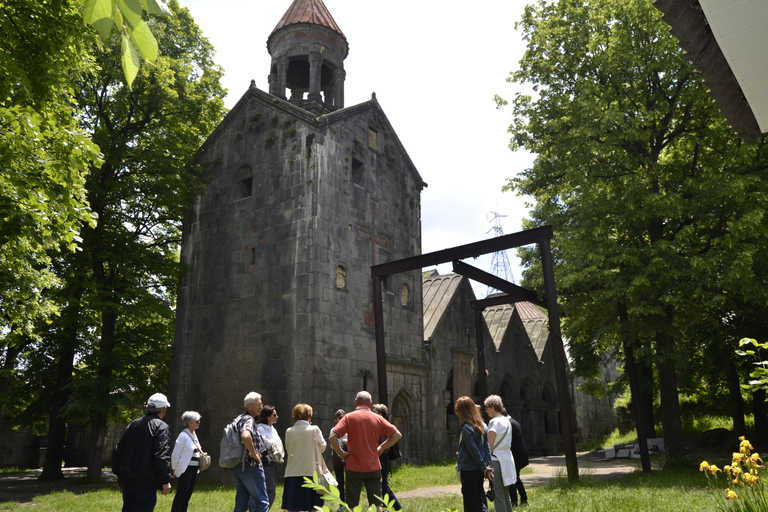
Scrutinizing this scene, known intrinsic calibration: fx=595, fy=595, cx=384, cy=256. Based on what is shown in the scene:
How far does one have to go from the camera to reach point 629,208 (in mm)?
14469

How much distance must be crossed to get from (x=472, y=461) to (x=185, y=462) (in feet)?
12.3

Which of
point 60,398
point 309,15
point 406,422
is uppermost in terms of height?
point 309,15

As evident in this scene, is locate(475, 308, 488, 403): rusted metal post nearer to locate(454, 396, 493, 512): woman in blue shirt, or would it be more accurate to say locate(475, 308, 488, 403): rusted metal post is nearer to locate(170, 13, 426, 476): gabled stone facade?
locate(170, 13, 426, 476): gabled stone facade

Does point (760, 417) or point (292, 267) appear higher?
point (292, 267)

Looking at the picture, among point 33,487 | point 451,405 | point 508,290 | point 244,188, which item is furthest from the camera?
point 451,405

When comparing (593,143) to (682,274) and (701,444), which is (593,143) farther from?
(701,444)

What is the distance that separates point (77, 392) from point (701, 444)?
20666 millimetres

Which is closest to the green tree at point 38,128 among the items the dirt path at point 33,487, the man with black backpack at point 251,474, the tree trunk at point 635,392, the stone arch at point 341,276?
the man with black backpack at point 251,474

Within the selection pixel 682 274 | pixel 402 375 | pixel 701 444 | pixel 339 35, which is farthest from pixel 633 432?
pixel 339 35

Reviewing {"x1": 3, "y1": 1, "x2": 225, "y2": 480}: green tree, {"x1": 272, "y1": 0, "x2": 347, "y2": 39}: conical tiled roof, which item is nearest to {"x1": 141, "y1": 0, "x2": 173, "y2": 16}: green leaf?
{"x1": 3, "y1": 1, "x2": 225, "y2": 480}: green tree

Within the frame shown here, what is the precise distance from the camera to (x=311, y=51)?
2088cm

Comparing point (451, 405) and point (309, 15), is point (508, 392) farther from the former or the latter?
point (309, 15)

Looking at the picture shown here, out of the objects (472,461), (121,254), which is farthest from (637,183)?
(121,254)

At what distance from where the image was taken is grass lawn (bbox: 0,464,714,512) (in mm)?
8742
